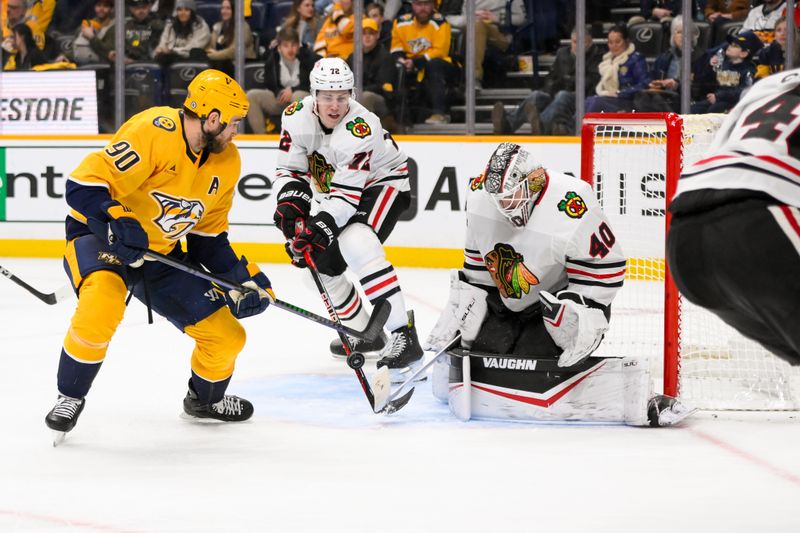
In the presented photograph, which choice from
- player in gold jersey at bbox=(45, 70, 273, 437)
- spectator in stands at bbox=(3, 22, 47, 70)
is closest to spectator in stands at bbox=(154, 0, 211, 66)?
spectator in stands at bbox=(3, 22, 47, 70)

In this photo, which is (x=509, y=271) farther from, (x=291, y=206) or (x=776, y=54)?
(x=776, y=54)

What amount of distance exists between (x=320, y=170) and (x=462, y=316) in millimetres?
1007

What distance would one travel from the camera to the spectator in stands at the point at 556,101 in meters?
6.92

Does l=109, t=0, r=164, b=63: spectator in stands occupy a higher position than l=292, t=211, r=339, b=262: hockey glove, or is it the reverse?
l=109, t=0, r=164, b=63: spectator in stands

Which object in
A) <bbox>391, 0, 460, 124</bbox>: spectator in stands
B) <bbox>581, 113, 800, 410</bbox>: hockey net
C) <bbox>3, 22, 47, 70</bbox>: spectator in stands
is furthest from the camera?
<bbox>3, 22, 47, 70</bbox>: spectator in stands

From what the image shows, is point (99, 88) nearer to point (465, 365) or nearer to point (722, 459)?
point (465, 365)

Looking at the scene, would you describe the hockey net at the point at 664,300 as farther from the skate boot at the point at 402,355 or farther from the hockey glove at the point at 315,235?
the hockey glove at the point at 315,235

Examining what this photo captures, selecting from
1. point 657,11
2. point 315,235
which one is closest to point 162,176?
point 315,235

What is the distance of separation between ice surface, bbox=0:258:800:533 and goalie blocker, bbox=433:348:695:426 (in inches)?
2.0

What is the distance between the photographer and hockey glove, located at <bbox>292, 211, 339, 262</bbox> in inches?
148

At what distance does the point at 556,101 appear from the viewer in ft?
23.0

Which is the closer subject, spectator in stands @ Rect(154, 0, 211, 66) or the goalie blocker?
the goalie blocker

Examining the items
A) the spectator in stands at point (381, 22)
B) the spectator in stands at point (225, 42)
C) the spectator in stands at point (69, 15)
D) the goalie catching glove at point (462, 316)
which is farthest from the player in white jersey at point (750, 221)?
the spectator in stands at point (69, 15)

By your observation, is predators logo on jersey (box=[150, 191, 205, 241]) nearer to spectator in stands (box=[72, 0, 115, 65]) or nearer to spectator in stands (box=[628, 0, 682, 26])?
spectator in stands (box=[628, 0, 682, 26])
